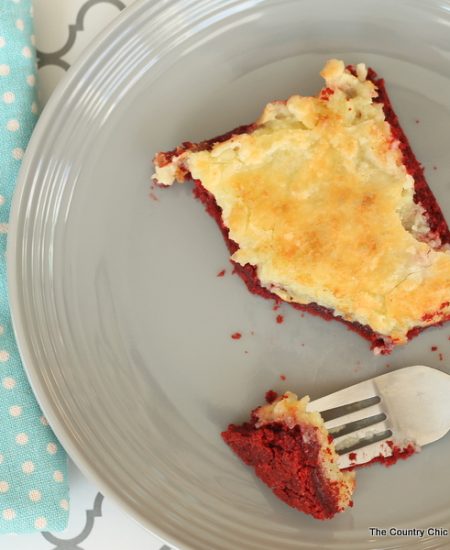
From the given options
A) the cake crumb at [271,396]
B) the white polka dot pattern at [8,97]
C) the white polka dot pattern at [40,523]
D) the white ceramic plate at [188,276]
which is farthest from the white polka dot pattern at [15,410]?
the white polka dot pattern at [8,97]

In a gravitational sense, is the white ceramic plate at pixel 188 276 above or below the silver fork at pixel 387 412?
above

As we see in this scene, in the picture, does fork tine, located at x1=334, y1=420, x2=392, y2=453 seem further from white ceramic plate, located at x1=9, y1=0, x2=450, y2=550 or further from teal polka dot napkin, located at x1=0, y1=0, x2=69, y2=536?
teal polka dot napkin, located at x1=0, y1=0, x2=69, y2=536

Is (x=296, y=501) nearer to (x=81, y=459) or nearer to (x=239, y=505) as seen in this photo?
(x=239, y=505)

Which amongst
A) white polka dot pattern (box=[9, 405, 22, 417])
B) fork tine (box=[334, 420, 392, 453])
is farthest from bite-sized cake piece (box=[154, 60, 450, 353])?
white polka dot pattern (box=[9, 405, 22, 417])

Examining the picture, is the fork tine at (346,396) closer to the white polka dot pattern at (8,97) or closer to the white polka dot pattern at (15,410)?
the white polka dot pattern at (15,410)

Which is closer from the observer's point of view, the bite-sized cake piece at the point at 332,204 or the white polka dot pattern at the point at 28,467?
the bite-sized cake piece at the point at 332,204

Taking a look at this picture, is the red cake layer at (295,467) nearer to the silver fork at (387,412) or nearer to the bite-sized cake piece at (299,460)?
the bite-sized cake piece at (299,460)

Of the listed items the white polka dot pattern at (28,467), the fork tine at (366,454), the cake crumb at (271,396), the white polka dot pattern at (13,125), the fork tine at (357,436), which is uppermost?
the white polka dot pattern at (13,125)
